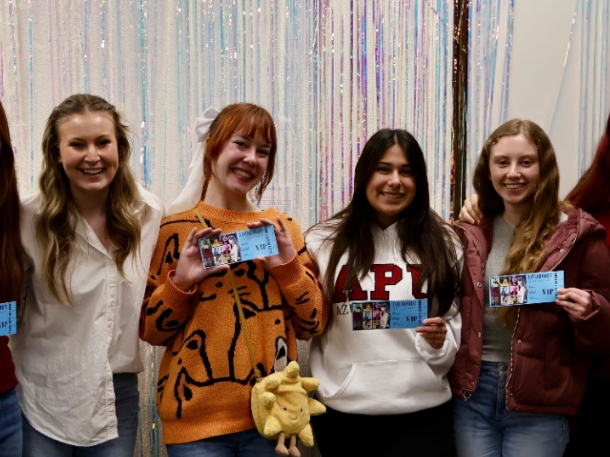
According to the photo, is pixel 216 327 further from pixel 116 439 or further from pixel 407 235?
pixel 407 235

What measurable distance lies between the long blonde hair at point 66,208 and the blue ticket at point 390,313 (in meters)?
0.69

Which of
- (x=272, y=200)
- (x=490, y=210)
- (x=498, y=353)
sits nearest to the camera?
(x=498, y=353)

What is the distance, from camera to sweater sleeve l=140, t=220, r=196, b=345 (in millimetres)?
1677

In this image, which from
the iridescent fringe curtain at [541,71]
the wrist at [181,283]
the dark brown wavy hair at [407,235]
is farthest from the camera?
the iridescent fringe curtain at [541,71]

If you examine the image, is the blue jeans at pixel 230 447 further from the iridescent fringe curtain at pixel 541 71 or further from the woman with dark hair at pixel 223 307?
the iridescent fringe curtain at pixel 541 71

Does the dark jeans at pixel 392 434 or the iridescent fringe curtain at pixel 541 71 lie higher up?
the iridescent fringe curtain at pixel 541 71

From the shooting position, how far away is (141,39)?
87.4 inches

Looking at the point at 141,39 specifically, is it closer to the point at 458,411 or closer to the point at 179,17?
the point at 179,17

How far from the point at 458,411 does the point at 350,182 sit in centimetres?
95

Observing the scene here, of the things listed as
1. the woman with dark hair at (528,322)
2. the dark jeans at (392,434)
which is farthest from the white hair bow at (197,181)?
the woman with dark hair at (528,322)

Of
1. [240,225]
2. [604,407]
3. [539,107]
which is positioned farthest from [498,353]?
[539,107]

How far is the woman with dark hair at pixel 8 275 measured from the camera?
62.4 inches

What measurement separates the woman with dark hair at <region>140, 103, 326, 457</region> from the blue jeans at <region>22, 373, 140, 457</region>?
142 mm

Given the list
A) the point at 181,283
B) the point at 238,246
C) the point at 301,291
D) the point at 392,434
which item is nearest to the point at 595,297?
the point at 392,434
